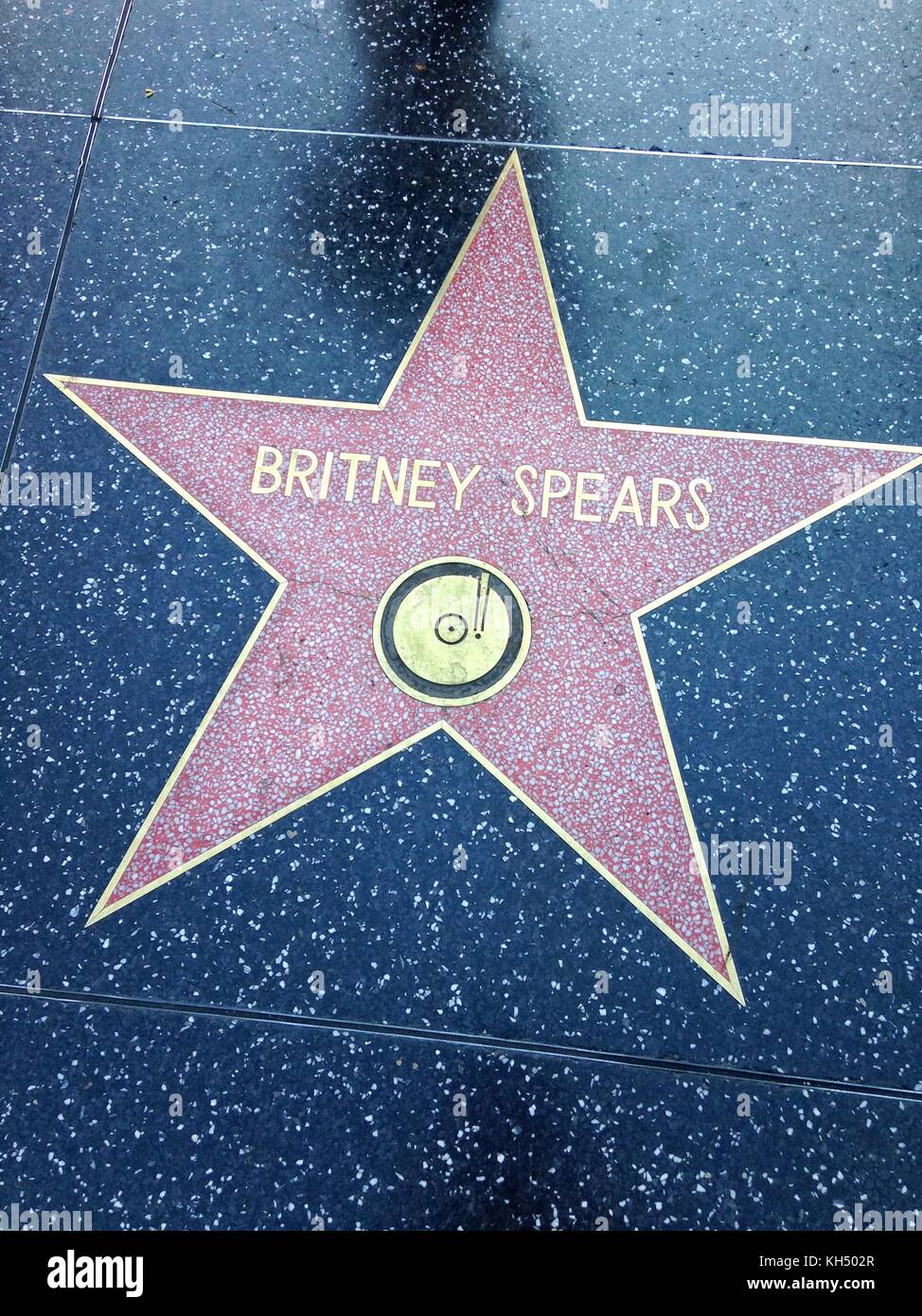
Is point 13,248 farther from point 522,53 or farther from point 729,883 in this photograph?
point 729,883

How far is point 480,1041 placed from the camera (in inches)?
77.0

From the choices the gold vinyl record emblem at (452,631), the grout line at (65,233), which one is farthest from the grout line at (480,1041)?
the grout line at (65,233)

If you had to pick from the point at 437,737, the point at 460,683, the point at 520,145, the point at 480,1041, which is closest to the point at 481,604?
the point at 460,683

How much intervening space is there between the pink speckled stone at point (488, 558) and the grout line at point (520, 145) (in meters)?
0.40

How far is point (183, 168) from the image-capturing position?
2.83m

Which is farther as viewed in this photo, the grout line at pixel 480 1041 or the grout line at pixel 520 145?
the grout line at pixel 520 145

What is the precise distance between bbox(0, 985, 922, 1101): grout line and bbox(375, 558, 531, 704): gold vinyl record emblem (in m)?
0.71

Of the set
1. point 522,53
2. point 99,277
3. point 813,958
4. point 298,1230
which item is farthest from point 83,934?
point 522,53

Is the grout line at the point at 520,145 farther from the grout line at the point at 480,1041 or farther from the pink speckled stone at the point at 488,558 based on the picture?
the grout line at the point at 480,1041

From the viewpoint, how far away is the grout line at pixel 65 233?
2508 mm

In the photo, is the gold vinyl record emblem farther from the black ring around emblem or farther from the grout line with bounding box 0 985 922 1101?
the grout line with bounding box 0 985 922 1101

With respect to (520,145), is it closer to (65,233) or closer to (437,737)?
(65,233)

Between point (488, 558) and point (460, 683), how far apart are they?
0.33 meters

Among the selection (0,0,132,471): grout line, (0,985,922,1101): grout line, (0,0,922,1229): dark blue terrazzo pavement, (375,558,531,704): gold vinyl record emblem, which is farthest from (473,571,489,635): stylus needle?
(0,0,132,471): grout line
